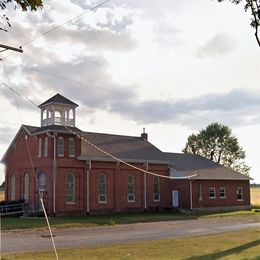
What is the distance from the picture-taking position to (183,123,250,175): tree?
80.4m

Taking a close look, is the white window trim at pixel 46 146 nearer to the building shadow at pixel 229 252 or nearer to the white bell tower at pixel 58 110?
the white bell tower at pixel 58 110

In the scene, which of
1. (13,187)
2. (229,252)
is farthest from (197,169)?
(229,252)

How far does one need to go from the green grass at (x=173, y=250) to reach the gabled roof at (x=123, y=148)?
21475mm

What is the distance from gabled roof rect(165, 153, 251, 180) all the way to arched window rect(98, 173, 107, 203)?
825cm

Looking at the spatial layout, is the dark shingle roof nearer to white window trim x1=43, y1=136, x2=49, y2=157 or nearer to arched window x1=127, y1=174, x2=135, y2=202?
white window trim x1=43, y1=136, x2=49, y2=157

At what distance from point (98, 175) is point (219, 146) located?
1699 inches

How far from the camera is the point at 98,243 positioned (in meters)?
20.6

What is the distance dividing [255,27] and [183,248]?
31.0 ft

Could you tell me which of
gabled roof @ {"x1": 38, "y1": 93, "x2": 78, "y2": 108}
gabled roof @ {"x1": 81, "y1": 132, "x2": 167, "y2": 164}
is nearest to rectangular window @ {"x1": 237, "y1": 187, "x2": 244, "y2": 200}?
gabled roof @ {"x1": 81, "y1": 132, "x2": 167, "y2": 164}

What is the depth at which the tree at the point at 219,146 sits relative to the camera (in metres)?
80.4

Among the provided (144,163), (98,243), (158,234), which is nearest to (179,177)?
(144,163)

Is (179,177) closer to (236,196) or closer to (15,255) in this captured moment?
(236,196)

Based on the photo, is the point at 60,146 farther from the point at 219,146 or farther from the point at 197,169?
the point at 219,146

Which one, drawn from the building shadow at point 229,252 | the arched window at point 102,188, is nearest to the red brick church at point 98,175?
the arched window at point 102,188
